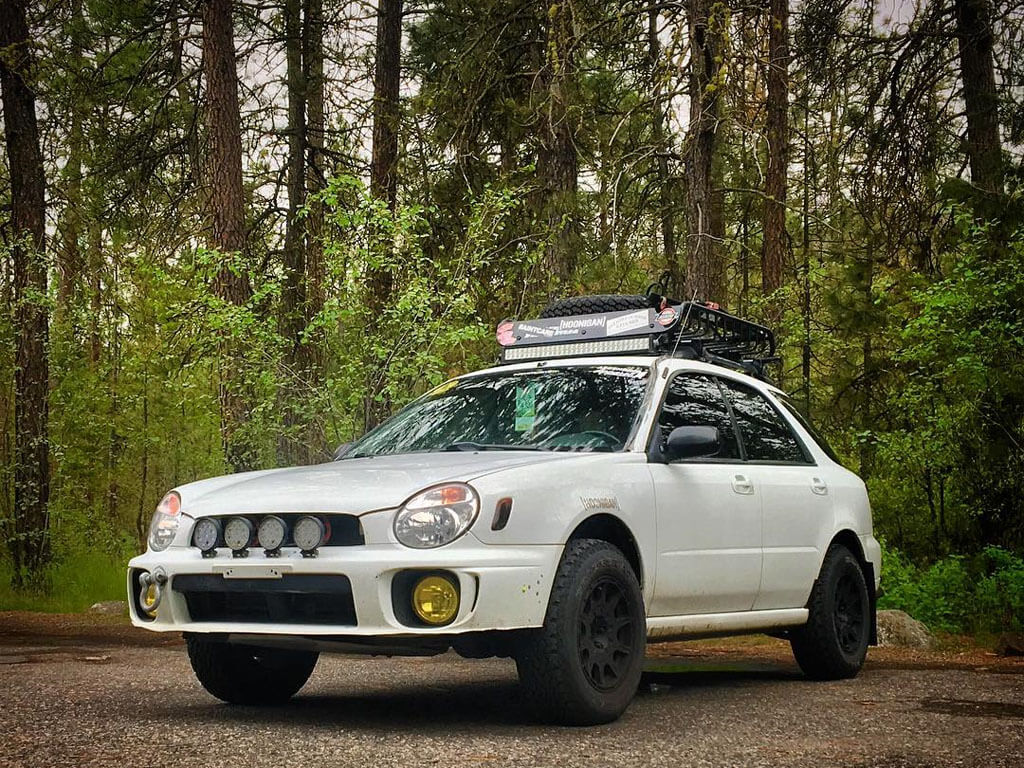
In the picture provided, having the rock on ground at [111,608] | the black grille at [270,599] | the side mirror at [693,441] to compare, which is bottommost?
the rock on ground at [111,608]

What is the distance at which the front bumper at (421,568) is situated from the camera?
5.24m

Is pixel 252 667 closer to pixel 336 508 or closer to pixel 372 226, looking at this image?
pixel 336 508

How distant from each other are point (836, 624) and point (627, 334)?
2283 millimetres

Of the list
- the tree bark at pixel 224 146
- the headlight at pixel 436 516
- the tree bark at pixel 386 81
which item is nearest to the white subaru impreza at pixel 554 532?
the headlight at pixel 436 516

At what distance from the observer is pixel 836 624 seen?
8.00m

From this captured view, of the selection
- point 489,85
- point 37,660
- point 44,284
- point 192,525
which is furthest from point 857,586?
point 44,284

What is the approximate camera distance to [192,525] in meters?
5.86

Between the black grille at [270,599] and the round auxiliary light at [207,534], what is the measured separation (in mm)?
135

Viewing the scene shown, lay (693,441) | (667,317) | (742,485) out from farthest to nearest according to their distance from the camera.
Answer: (667,317)
(742,485)
(693,441)

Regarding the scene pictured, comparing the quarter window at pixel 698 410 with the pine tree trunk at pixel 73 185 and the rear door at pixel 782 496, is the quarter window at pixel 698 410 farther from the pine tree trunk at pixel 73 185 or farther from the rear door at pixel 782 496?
the pine tree trunk at pixel 73 185

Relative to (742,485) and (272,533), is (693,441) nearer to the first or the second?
(742,485)

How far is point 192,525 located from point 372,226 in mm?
6634

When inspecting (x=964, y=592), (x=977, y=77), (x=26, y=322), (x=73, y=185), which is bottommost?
(x=964, y=592)

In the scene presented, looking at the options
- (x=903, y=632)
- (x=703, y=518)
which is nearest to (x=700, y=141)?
(x=903, y=632)
